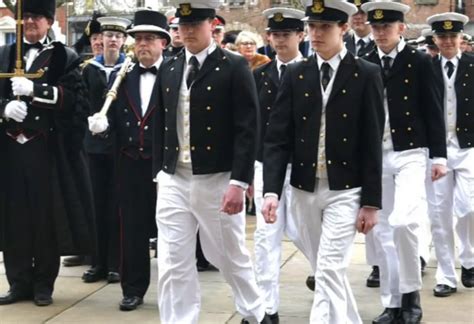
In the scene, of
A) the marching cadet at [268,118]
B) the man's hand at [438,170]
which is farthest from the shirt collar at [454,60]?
the man's hand at [438,170]

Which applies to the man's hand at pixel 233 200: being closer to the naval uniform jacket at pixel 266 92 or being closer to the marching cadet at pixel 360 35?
the naval uniform jacket at pixel 266 92

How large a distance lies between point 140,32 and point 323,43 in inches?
85.2

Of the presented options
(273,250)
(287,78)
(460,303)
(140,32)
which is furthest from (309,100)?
(460,303)

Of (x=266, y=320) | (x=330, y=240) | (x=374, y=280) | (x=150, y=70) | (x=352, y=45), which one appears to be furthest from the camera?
(x=352, y=45)

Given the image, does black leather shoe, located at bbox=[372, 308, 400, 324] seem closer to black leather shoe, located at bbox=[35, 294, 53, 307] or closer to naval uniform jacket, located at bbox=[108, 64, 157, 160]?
naval uniform jacket, located at bbox=[108, 64, 157, 160]

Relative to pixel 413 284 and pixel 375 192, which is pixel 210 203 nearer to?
pixel 375 192

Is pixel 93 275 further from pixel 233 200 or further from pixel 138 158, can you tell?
pixel 233 200

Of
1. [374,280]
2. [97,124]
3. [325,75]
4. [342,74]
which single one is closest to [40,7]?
[97,124]

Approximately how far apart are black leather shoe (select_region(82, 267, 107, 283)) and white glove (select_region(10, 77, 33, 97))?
6.42 feet

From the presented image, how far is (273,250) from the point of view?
702 centimetres

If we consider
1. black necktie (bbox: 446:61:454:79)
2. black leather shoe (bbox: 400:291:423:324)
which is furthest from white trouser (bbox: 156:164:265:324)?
black necktie (bbox: 446:61:454:79)

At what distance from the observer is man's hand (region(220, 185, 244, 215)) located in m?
5.88

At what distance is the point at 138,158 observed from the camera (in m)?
7.57

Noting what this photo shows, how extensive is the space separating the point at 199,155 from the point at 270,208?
0.62m
